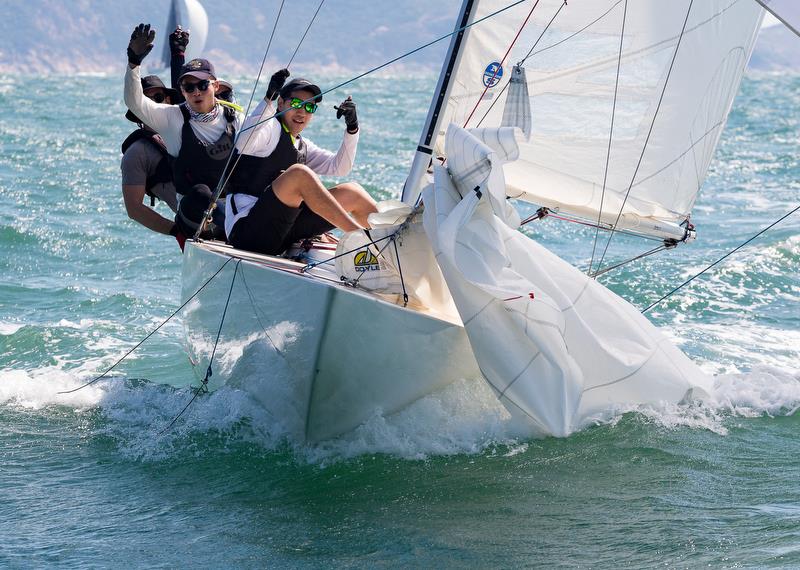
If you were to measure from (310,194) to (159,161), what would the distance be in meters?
A: 1.26

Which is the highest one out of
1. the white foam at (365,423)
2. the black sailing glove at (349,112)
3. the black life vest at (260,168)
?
the black sailing glove at (349,112)

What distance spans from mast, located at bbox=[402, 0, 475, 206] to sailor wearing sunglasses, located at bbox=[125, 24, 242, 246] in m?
0.83

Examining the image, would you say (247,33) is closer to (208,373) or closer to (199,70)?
(199,70)

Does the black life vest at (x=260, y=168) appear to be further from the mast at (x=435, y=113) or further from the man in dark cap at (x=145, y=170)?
the man in dark cap at (x=145, y=170)

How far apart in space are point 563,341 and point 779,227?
600 centimetres

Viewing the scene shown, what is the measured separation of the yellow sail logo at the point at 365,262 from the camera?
3867 millimetres

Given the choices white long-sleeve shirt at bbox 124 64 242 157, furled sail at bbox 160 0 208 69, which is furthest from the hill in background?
white long-sleeve shirt at bbox 124 64 242 157

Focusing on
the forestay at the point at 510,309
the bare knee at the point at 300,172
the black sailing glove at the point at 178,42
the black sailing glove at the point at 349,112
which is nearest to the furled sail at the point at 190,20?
the black sailing glove at the point at 178,42

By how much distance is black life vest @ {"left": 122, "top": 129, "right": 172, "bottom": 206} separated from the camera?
16.6 ft

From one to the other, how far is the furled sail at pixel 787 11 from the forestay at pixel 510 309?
107 centimetres

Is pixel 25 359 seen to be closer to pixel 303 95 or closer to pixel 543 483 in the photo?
pixel 303 95

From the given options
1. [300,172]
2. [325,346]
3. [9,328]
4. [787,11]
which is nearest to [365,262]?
[325,346]

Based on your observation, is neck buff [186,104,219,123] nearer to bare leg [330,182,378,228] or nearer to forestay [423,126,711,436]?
bare leg [330,182,378,228]

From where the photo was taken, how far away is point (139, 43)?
4.53 m
